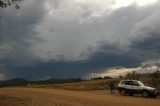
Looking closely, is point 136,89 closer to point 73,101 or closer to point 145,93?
point 145,93

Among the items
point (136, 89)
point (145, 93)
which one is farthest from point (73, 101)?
point (136, 89)

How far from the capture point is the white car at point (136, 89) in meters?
43.0

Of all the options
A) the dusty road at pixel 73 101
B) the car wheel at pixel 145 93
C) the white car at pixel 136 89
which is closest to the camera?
the dusty road at pixel 73 101

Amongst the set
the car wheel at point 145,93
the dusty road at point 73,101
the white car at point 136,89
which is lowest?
the dusty road at point 73,101

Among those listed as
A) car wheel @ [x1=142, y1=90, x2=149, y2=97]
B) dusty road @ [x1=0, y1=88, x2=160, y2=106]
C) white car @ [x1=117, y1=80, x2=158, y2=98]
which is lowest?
dusty road @ [x1=0, y1=88, x2=160, y2=106]

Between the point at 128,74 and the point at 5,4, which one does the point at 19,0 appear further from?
the point at 128,74

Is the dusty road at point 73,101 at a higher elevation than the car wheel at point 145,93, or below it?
below

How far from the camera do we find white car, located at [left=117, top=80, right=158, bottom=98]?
43.0m

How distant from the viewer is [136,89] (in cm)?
4431

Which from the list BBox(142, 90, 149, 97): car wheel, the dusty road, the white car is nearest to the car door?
the white car

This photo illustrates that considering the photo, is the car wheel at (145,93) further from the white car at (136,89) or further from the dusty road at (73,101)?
the dusty road at (73,101)

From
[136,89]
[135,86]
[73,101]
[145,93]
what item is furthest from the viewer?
[135,86]

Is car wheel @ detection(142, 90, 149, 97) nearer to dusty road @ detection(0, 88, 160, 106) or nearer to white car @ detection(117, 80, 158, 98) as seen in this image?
white car @ detection(117, 80, 158, 98)

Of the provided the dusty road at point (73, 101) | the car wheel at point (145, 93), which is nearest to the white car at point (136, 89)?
the car wheel at point (145, 93)
